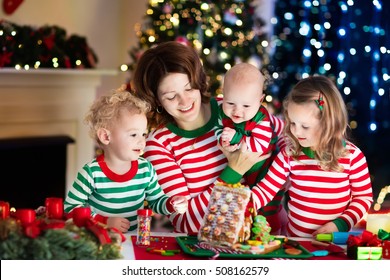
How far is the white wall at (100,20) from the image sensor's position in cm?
504

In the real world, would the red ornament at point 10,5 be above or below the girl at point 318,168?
above

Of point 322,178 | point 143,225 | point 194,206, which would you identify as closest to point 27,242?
point 143,225

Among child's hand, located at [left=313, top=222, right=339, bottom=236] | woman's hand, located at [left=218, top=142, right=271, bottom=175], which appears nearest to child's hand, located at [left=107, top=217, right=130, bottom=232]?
woman's hand, located at [left=218, top=142, right=271, bottom=175]

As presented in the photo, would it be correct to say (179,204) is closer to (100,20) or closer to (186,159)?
(186,159)

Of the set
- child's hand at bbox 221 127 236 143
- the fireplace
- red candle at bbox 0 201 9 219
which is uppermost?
child's hand at bbox 221 127 236 143

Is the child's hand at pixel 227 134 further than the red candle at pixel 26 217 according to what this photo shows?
Yes

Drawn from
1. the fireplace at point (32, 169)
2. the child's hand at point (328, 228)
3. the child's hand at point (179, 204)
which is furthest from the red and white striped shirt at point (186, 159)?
the fireplace at point (32, 169)

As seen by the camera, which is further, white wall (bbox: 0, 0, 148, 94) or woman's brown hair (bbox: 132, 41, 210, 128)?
white wall (bbox: 0, 0, 148, 94)

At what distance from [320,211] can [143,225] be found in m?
0.57

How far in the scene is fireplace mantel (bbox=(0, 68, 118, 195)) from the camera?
177 inches

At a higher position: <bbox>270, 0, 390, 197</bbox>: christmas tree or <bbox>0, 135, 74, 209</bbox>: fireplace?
<bbox>270, 0, 390, 197</bbox>: christmas tree

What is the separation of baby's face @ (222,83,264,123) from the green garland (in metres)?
0.71

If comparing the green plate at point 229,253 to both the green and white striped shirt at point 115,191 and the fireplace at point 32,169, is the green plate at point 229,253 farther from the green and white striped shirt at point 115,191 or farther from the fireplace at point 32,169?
the fireplace at point 32,169

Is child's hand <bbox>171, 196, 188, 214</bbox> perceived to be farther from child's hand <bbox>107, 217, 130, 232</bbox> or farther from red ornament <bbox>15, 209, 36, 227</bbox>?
red ornament <bbox>15, 209, 36, 227</bbox>
